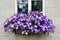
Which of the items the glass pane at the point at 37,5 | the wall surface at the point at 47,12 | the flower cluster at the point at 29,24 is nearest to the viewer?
the flower cluster at the point at 29,24

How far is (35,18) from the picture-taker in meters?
5.64

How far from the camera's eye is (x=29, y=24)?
18.3 feet

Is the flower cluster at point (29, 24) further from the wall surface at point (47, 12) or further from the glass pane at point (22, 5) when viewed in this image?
the glass pane at point (22, 5)

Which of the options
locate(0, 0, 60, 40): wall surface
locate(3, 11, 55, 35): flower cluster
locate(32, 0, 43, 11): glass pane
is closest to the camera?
locate(3, 11, 55, 35): flower cluster

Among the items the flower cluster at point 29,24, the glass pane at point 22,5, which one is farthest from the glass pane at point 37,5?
the flower cluster at point 29,24

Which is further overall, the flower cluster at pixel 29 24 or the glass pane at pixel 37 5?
the glass pane at pixel 37 5

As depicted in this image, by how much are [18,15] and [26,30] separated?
0.49 m

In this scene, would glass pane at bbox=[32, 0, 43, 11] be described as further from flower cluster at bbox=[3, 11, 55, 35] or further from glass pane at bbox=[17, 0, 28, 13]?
flower cluster at bbox=[3, 11, 55, 35]

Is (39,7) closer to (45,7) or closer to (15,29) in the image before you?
(45,7)

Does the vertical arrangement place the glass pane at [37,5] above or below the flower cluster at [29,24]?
above

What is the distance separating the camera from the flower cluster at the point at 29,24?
5.58 meters

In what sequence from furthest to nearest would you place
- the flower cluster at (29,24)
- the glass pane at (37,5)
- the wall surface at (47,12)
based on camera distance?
the glass pane at (37,5) < the wall surface at (47,12) < the flower cluster at (29,24)

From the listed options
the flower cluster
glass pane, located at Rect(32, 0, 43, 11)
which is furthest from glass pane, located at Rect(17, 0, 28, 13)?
the flower cluster

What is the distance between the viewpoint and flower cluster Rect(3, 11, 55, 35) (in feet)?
18.3
